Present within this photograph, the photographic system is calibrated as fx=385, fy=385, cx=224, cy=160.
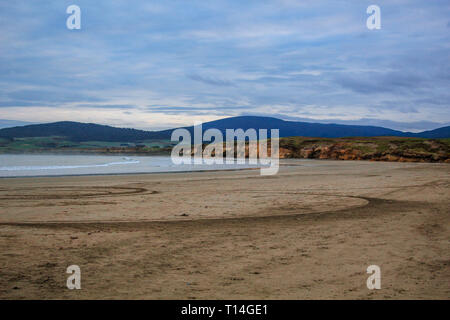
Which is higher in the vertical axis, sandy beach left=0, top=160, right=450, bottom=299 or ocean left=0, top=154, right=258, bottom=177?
ocean left=0, top=154, right=258, bottom=177

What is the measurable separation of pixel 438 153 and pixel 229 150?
39.5 m

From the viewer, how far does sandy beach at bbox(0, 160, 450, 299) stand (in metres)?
5.16

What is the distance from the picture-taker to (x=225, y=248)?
7.18 m

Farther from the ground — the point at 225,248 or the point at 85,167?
the point at 85,167

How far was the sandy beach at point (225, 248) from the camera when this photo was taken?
5160mm

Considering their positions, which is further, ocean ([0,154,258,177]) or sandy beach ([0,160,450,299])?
ocean ([0,154,258,177])

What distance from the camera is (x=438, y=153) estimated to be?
166 feet

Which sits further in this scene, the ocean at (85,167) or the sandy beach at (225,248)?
the ocean at (85,167)

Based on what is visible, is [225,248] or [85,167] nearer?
[225,248]

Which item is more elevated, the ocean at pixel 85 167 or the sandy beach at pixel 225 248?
the ocean at pixel 85 167
